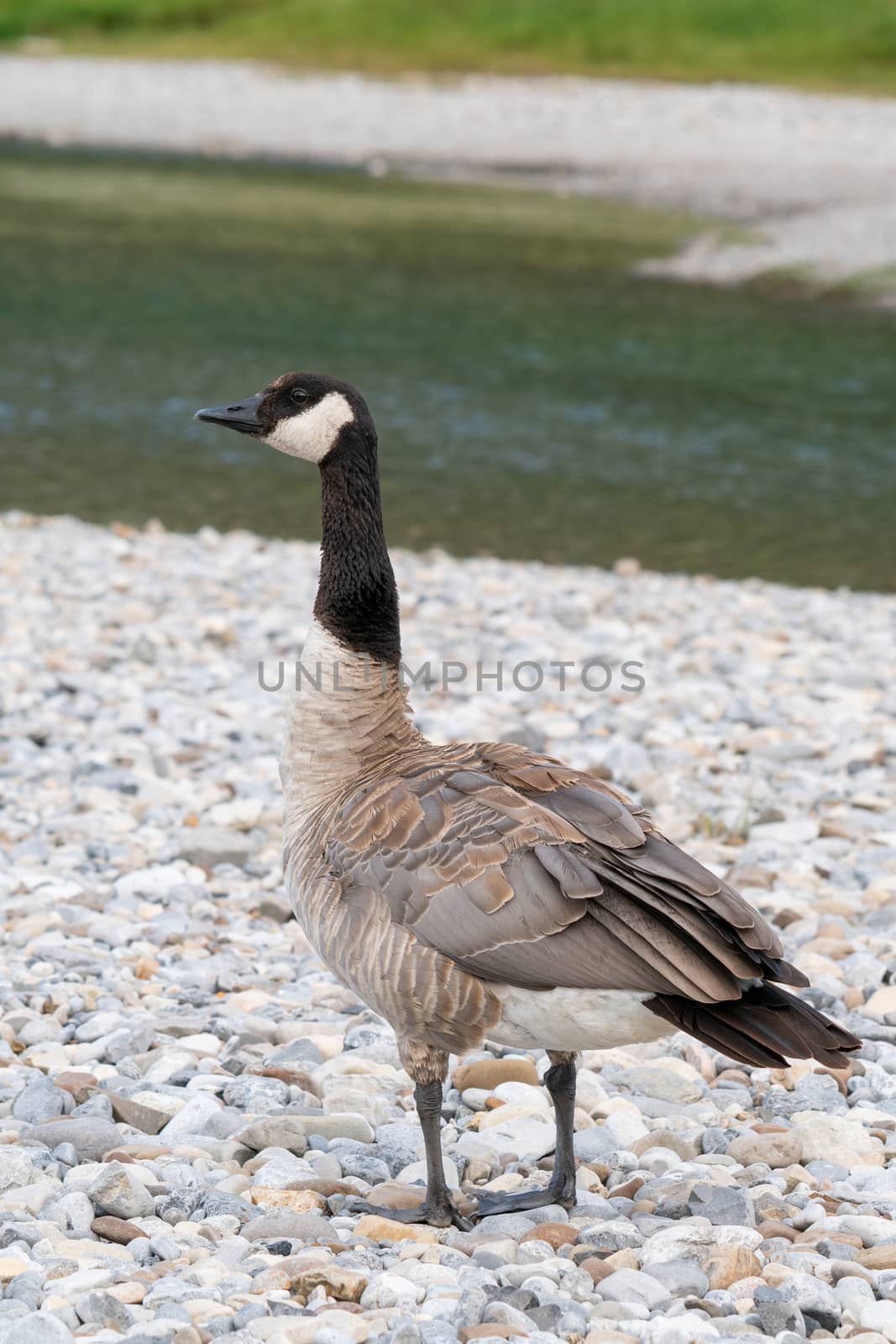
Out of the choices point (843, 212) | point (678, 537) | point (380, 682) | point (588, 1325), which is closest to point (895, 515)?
point (678, 537)

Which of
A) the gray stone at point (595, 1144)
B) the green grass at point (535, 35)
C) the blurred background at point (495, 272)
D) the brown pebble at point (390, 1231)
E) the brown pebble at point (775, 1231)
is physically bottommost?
the gray stone at point (595, 1144)

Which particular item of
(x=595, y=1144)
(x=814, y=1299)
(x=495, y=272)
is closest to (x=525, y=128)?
(x=495, y=272)

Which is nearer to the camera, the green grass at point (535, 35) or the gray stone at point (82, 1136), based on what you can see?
the gray stone at point (82, 1136)

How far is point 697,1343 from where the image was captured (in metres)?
3.70

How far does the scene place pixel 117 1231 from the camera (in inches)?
163

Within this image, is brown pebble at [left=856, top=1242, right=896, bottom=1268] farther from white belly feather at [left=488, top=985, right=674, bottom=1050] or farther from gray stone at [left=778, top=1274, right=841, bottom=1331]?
white belly feather at [left=488, top=985, right=674, bottom=1050]

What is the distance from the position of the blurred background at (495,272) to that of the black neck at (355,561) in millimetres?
10989

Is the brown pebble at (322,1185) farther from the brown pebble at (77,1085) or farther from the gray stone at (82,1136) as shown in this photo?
the brown pebble at (77,1085)

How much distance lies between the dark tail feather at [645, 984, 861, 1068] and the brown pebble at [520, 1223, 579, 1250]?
27.6 inches

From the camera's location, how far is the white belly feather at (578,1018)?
415 cm

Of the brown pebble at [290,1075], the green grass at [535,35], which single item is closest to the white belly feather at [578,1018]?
the brown pebble at [290,1075]

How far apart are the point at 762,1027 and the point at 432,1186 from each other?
3.60 ft

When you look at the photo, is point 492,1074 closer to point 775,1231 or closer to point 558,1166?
point 558,1166

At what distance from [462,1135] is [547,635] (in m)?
7.03
